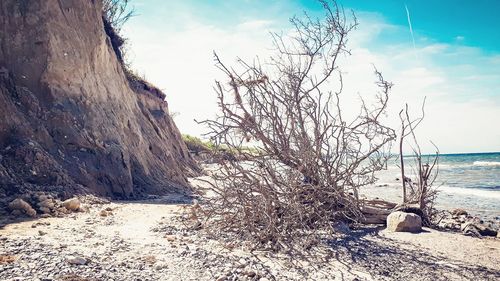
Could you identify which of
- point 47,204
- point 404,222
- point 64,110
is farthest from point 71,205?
point 404,222

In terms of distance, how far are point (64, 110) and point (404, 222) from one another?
272 inches

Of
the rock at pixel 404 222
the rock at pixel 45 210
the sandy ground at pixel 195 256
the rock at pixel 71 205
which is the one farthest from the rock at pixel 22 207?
the rock at pixel 404 222

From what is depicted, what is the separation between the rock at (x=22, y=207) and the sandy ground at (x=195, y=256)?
0.93ft

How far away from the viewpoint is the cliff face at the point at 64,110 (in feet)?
21.3

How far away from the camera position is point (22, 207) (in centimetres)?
514

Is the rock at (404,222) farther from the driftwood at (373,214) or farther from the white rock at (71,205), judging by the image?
the white rock at (71,205)

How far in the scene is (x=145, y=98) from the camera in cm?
1349

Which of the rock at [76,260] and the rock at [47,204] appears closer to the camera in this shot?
the rock at [76,260]

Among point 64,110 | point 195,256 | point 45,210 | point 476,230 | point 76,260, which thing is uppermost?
point 64,110

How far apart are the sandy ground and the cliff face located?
70.2 inches

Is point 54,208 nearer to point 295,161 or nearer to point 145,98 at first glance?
point 295,161

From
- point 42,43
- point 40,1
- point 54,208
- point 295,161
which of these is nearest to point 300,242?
point 295,161

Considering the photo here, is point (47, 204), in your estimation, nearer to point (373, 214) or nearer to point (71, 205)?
point (71, 205)

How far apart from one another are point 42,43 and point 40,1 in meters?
1.00
